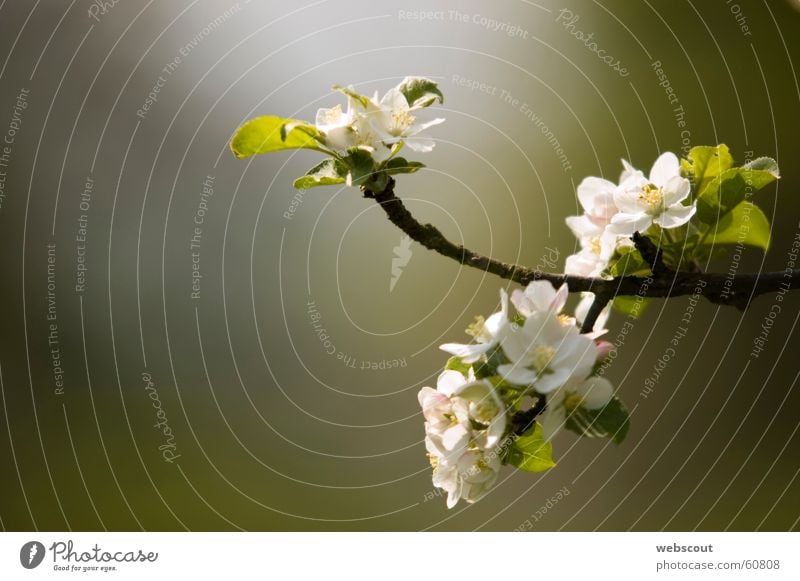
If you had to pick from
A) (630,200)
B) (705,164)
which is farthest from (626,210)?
(705,164)

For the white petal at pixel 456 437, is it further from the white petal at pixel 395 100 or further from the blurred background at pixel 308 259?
the blurred background at pixel 308 259

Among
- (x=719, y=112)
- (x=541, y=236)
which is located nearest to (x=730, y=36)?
(x=719, y=112)

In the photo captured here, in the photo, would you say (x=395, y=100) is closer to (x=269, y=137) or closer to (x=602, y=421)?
(x=269, y=137)

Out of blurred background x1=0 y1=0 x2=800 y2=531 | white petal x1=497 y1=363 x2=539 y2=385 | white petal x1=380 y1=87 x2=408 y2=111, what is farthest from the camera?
blurred background x1=0 y1=0 x2=800 y2=531
